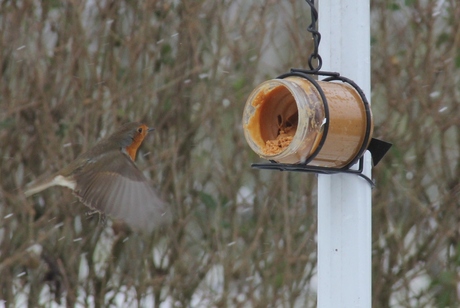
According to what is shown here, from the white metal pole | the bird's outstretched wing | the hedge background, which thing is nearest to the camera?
the white metal pole

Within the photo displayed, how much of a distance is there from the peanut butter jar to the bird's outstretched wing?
1.08m

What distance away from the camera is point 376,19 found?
12.6ft

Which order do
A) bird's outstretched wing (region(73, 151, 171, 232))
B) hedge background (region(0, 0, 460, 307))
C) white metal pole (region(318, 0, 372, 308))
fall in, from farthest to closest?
hedge background (region(0, 0, 460, 307)) < bird's outstretched wing (region(73, 151, 171, 232)) < white metal pole (region(318, 0, 372, 308))

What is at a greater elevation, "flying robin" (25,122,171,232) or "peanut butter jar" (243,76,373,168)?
"peanut butter jar" (243,76,373,168)

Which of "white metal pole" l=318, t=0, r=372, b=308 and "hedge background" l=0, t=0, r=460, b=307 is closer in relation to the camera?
"white metal pole" l=318, t=0, r=372, b=308

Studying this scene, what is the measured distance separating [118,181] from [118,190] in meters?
0.04

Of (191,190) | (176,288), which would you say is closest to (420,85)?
(191,190)

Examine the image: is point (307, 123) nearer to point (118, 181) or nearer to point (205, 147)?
point (118, 181)

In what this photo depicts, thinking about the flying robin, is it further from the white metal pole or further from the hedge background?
the white metal pole

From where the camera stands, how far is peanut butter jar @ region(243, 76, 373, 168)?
1726 millimetres

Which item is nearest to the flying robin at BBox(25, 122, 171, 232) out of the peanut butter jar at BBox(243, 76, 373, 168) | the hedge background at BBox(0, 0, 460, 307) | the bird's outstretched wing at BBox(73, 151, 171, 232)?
Result: the bird's outstretched wing at BBox(73, 151, 171, 232)

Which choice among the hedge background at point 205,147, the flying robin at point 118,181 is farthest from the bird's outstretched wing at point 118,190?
the hedge background at point 205,147

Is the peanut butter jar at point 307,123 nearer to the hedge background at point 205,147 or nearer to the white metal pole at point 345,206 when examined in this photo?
the white metal pole at point 345,206

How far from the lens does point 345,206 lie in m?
1.85
